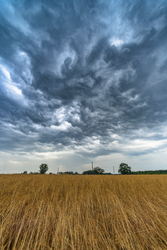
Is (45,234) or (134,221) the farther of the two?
(134,221)

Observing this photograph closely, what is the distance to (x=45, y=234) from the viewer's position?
3.23m

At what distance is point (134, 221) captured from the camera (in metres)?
Result: 4.03

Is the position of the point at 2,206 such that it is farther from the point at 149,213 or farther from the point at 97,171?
the point at 97,171

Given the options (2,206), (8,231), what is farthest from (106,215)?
(2,206)

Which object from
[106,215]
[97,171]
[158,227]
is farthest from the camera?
[97,171]

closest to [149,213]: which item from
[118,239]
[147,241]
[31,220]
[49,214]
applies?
[147,241]

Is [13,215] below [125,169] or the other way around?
below

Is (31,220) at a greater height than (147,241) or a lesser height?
greater

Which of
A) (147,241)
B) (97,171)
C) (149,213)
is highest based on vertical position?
(97,171)

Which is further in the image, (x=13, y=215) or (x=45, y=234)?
(x=13, y=215)

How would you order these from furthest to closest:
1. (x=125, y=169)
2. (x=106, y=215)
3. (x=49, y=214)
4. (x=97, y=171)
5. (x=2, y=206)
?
(x=125, y=169) < (x=97, y=171) < (x=2, y=206) < (x=106, y=215) < (x=49, y=214)

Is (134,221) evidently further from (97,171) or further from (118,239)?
(97,171)

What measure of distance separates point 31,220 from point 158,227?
404cm

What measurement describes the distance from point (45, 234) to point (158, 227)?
347cm
